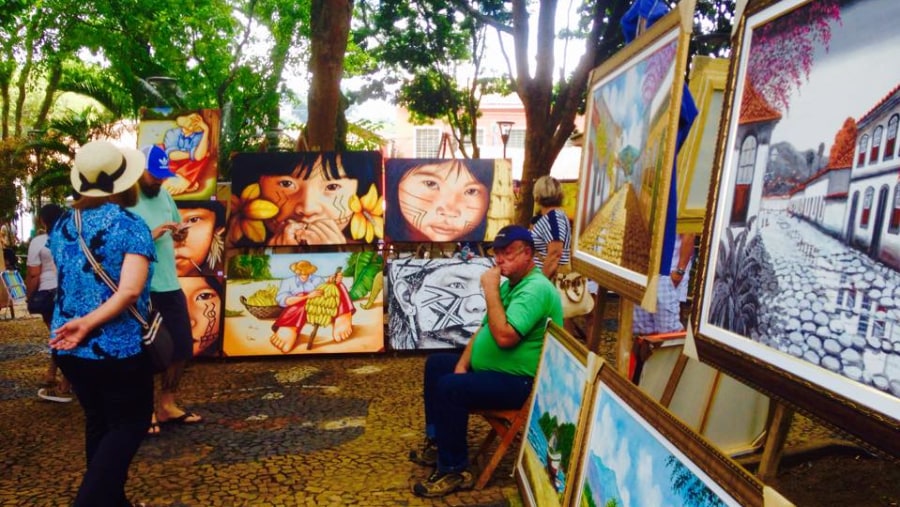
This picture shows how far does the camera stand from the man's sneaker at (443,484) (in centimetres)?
332

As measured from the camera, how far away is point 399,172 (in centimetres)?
677

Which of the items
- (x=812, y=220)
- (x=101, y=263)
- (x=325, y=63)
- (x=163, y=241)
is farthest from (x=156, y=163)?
(x=325, y=63)

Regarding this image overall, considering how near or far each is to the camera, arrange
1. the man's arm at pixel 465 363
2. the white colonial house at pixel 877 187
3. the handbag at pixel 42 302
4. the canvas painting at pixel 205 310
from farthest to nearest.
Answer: the canvas painting at pixel 205 310 < the handbag at pixel 42 302 < the man's arm at pixel 465 363 < the white colonial house at pixel 877 187

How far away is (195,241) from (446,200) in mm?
2473

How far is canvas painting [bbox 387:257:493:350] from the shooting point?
21.3 feet

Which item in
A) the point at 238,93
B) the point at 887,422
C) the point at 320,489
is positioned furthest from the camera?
the point at 238,93

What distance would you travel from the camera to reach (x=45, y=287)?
5836 millimetres

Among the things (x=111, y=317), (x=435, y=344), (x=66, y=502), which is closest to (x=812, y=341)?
(x=111, y=317)

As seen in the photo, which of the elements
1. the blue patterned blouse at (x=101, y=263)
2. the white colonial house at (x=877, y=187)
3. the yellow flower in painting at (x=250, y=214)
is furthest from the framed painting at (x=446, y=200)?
the white colonial house at (x=877, y=187)

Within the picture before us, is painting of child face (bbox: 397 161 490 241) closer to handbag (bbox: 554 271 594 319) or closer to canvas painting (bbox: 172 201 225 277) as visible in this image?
handbag (bbox: 554 271 594 319)

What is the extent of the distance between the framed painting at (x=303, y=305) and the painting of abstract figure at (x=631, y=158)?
11.8ft

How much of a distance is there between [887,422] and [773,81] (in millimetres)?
880

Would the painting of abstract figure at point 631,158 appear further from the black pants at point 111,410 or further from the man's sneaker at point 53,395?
the man's sneaker at point 53,395

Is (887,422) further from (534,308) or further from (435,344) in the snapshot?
(435,344)
